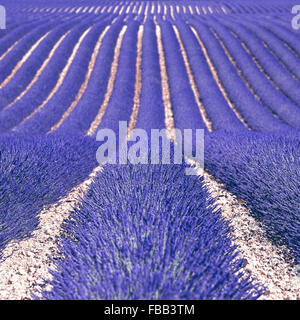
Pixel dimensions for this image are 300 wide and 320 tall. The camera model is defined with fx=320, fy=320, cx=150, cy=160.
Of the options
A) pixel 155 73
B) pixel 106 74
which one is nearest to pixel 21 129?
pixel 106 74

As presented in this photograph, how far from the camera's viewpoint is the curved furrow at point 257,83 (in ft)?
34.0

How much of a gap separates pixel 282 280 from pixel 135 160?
88.4 inches

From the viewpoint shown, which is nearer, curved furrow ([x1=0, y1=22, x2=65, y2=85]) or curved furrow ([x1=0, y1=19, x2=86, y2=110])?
curved furrow ([x1=0, y1=19, x2=86, y2=110])

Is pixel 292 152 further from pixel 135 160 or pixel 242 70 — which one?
pixel 242 70

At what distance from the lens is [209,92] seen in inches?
476

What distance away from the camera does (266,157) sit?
464 cm

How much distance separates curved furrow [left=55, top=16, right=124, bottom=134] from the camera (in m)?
10.2

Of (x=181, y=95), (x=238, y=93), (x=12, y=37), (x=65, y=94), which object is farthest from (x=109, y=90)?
(x=12, y=37)

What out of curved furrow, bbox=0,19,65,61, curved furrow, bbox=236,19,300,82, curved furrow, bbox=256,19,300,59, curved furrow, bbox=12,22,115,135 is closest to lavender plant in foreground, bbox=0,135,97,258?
curved furrow, bbox=12,22,115,135

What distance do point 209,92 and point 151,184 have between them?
30.3 ft

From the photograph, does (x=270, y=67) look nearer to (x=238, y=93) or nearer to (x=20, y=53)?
(x=238, y=93)

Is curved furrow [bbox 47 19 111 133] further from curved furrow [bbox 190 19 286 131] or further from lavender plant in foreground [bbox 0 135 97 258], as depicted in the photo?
curved furrow [bbox 190 19 286 131]

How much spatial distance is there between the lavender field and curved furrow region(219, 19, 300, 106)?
67mm

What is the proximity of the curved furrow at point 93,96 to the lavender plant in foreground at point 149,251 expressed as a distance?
659 centimetres
